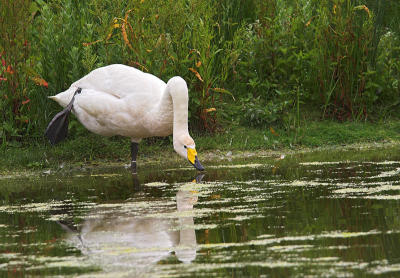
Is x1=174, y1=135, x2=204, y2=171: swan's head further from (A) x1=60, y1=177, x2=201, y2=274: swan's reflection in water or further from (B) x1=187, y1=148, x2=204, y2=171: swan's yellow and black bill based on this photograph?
(A) x1=60, y1=177, x2=201, y2=274: swan's reflection in water

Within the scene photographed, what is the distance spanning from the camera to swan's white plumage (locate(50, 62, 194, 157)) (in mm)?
8484

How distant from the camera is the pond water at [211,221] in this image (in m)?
4.46

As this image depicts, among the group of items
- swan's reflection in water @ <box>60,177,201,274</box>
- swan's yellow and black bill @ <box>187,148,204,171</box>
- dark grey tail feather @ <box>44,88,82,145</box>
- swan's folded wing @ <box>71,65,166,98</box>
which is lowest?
swan's reflection in water @ <box>60,177,201,274</box>

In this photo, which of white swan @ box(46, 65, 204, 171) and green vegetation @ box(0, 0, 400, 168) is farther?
green vegetation @ box(0, 0, 400, 168)

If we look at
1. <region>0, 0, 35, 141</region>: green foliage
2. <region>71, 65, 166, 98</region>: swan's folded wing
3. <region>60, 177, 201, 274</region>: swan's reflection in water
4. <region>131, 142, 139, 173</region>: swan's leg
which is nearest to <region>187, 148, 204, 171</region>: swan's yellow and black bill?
<region>71, 65, 166, 98</region>: swan's folded wing

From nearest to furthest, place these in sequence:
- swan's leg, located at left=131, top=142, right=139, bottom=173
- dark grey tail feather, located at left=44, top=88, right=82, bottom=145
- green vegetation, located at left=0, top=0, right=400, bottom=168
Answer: swan's leg, located at left=131, top=142, right=139, bottom=173 → dark grey tail feather, located at left=44, top=88, right=82, bottom=145 → green vegetation, located at left=0, top=0, right=400, bottom=168

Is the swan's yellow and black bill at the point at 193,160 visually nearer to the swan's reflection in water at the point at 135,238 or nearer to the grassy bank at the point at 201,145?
the grassy bank at the point at 201,145

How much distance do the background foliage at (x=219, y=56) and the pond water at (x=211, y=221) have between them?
1662 millimetres

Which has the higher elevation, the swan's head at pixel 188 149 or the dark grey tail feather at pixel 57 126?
the dark grey tail feather at pixel 57 126

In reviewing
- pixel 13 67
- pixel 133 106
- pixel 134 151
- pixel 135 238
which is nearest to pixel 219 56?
pixel 134 151

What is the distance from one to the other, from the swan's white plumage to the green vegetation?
25.6 inches

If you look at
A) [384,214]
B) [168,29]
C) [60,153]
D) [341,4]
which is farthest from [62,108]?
[384,214]

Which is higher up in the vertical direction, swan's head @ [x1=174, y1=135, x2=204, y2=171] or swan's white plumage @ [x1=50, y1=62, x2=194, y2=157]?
swan's white plumage @ [x1=50, y1=62, x2=194, y2=157]

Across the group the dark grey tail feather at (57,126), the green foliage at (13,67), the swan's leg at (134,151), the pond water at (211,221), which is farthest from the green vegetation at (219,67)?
the pond water at (211,221)
